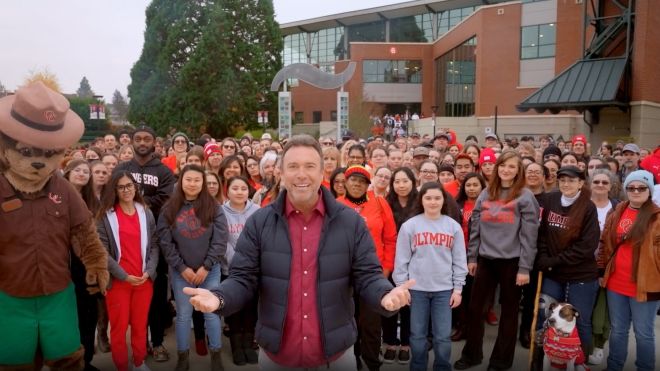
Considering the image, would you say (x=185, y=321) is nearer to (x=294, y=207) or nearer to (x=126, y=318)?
(x=126, y=318)

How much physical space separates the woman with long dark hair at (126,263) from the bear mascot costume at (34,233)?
2.97 feet

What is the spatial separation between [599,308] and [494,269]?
1153 millimetres

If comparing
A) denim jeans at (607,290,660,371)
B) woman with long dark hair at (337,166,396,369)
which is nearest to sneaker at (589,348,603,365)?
denim jeans at (607,290,660,371)

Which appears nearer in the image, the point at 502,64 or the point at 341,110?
the point at 341,110

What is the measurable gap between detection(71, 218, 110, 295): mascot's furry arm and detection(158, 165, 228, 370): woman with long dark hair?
876 millimetres

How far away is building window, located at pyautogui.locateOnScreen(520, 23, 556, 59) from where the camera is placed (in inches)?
1172

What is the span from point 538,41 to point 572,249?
29.8 m

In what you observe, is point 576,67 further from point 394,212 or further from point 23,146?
point 23,146

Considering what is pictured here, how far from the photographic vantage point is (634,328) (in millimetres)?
4414

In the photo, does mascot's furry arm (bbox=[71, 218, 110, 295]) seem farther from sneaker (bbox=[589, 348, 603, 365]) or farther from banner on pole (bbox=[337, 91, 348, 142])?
banner on pole (bbox=[337, 91, 348, 142])

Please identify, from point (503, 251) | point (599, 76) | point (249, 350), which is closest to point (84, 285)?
point (249, 350)

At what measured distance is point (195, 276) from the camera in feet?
15.5

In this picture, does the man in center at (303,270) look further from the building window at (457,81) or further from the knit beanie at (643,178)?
the building window at (457,81)

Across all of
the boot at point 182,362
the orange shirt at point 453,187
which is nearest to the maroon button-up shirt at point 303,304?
the boot at point 182,362
